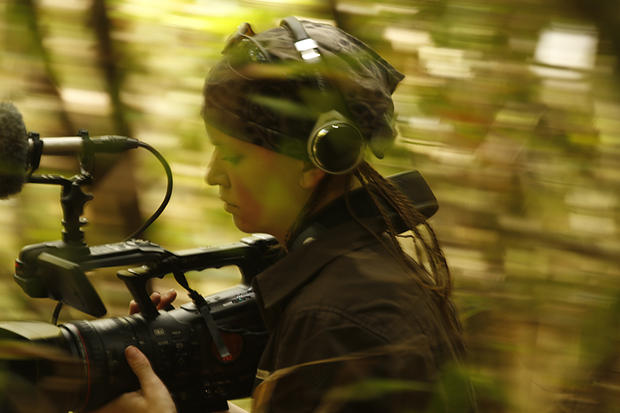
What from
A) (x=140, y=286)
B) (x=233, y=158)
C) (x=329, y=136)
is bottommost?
(x=140, y=286)

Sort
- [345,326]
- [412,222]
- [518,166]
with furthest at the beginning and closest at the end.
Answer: [412,222]
[345,326]
[518,166]

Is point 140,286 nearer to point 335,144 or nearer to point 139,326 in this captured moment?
point 139,326

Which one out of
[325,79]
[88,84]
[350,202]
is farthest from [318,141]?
[88,84]

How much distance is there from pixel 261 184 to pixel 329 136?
25 cm

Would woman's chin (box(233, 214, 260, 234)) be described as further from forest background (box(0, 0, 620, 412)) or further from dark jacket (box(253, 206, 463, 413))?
forest background (box(0, 0, 620, 412))

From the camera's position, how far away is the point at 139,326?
139cm

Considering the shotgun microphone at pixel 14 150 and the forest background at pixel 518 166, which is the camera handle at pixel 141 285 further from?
the shotgun microphone at pixel 14 150

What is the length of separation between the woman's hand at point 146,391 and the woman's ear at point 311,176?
41cm

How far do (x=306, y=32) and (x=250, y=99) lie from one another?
14cm

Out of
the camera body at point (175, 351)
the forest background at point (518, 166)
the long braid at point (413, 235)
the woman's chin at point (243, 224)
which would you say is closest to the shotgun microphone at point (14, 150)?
the forest background at point (518, 166)

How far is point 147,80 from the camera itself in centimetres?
176

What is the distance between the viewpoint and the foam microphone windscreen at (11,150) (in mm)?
1010

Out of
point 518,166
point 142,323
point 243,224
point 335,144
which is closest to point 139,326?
point 142,323

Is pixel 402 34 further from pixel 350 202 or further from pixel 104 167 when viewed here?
pixel 104 167
